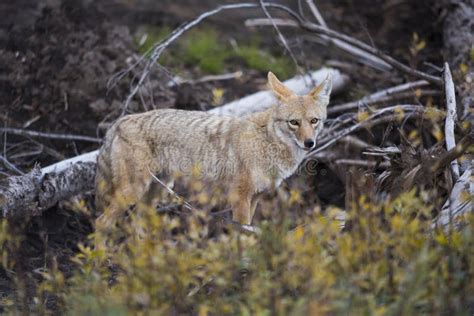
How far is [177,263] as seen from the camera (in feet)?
14.0

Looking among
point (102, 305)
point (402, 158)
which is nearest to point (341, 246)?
point (102, 305)

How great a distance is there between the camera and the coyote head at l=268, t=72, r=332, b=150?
257 inches

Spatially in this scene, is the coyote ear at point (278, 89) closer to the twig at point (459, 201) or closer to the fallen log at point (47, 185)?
the fallen log at point (47, 185)

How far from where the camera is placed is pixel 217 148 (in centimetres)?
698

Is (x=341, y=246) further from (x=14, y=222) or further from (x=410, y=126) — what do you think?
(x=410, y=126)

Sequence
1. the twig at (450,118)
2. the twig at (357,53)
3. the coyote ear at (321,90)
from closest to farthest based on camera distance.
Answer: the twig at (450,118) → the coyote ear at (321,90) → the twig at (357,53)

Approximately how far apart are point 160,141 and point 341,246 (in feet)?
9.87

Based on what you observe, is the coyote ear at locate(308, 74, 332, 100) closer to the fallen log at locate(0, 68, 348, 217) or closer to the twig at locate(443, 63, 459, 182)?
the fallen log at locate(0, 68, 348, 217)

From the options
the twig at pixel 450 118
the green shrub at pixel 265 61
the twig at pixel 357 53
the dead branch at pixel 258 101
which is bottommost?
the green shrub at pixel 265 61

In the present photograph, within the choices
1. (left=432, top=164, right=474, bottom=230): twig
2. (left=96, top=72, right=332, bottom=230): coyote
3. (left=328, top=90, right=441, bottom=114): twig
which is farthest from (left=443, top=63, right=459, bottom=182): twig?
(left=328, top=90, right=441, bottom=114): twig

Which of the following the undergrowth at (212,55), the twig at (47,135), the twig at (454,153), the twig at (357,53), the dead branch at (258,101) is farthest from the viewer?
the undergrowth at (212,55)

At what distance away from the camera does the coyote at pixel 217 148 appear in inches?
264

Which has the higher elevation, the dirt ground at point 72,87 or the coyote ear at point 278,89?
the coyote ear at point 278,89

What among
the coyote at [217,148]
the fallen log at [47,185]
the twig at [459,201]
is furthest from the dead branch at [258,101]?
the twig at [459,201]
